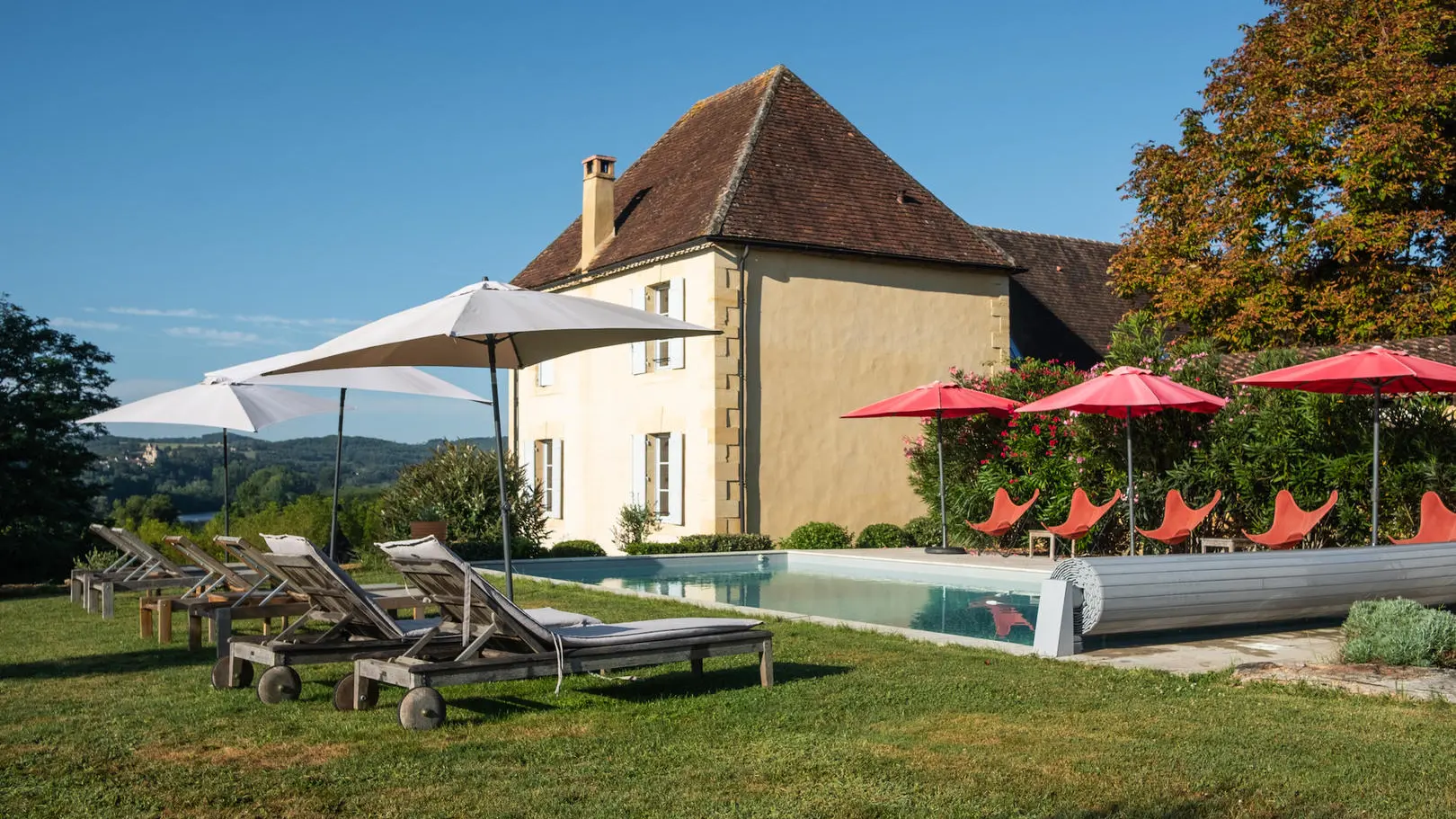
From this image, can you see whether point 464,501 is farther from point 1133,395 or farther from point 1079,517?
point 1133,395

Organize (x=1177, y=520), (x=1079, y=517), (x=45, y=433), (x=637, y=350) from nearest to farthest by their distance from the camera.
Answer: (x=1177, y=520), (x=1079, y=517), (x=637, y=350), (x=45, y=433)

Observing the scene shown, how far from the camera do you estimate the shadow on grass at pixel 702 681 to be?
6711 millimetres

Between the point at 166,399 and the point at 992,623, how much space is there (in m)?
7.95

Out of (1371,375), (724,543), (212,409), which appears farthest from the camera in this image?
→ (724,543)

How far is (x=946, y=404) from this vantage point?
1725cm

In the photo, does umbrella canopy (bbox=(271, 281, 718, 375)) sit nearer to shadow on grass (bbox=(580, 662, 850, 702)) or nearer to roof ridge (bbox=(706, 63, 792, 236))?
shadow on grass (bbox=(580, 662, 850, 702))

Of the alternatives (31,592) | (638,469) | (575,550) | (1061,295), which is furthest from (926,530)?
(31,592)

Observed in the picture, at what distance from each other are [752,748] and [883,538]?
14.5 m

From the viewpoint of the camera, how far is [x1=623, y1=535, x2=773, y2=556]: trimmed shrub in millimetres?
18625

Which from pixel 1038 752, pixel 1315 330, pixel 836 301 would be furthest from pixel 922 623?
pixel 1315 330

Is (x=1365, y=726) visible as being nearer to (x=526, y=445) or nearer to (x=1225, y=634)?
(x=1225, y=634)

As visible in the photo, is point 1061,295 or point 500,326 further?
point 1061,295

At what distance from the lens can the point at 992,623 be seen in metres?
10.8

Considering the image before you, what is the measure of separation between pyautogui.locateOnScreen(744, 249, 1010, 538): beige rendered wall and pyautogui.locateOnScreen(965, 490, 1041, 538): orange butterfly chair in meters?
4.47
